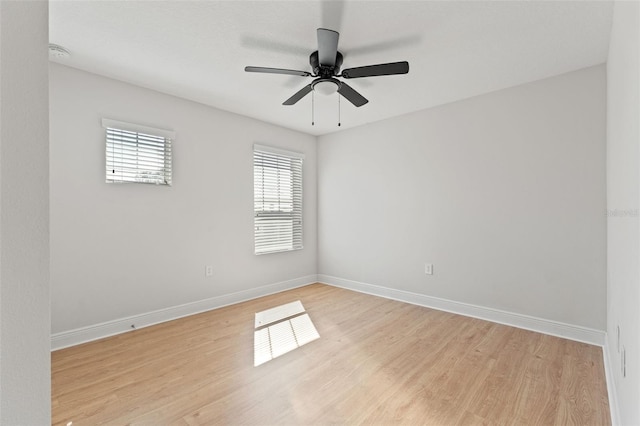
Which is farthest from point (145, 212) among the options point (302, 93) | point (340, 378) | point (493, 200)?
point (493, 200)

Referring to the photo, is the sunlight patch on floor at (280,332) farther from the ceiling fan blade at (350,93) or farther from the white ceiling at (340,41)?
the white ceiling at (340,41)

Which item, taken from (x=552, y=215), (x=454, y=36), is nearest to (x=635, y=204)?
(x=454, y=36)

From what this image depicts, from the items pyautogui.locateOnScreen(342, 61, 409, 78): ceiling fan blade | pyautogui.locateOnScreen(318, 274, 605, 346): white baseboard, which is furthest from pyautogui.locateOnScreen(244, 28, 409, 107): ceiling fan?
pyautogui.locateOnScreen(318, 274, 605, 346): white baseboard

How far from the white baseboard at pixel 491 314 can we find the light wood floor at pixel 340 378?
0.44 feet

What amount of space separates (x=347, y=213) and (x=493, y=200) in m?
2.01

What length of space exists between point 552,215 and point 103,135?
4.36m

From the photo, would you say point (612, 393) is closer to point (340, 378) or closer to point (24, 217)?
point (340, 378)

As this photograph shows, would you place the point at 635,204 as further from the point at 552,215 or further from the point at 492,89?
the point at 492,89

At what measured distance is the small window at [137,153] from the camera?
9.41 ft

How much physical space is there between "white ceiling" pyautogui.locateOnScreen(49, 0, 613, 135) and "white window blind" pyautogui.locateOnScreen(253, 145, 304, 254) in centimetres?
120

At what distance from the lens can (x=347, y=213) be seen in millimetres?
4594

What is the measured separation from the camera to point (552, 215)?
9.37 feet

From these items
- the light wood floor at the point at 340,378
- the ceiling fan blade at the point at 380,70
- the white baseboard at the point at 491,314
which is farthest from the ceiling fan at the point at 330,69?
the white baseboard at the point at 491,314

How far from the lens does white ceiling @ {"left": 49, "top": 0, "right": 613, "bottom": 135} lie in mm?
1931
